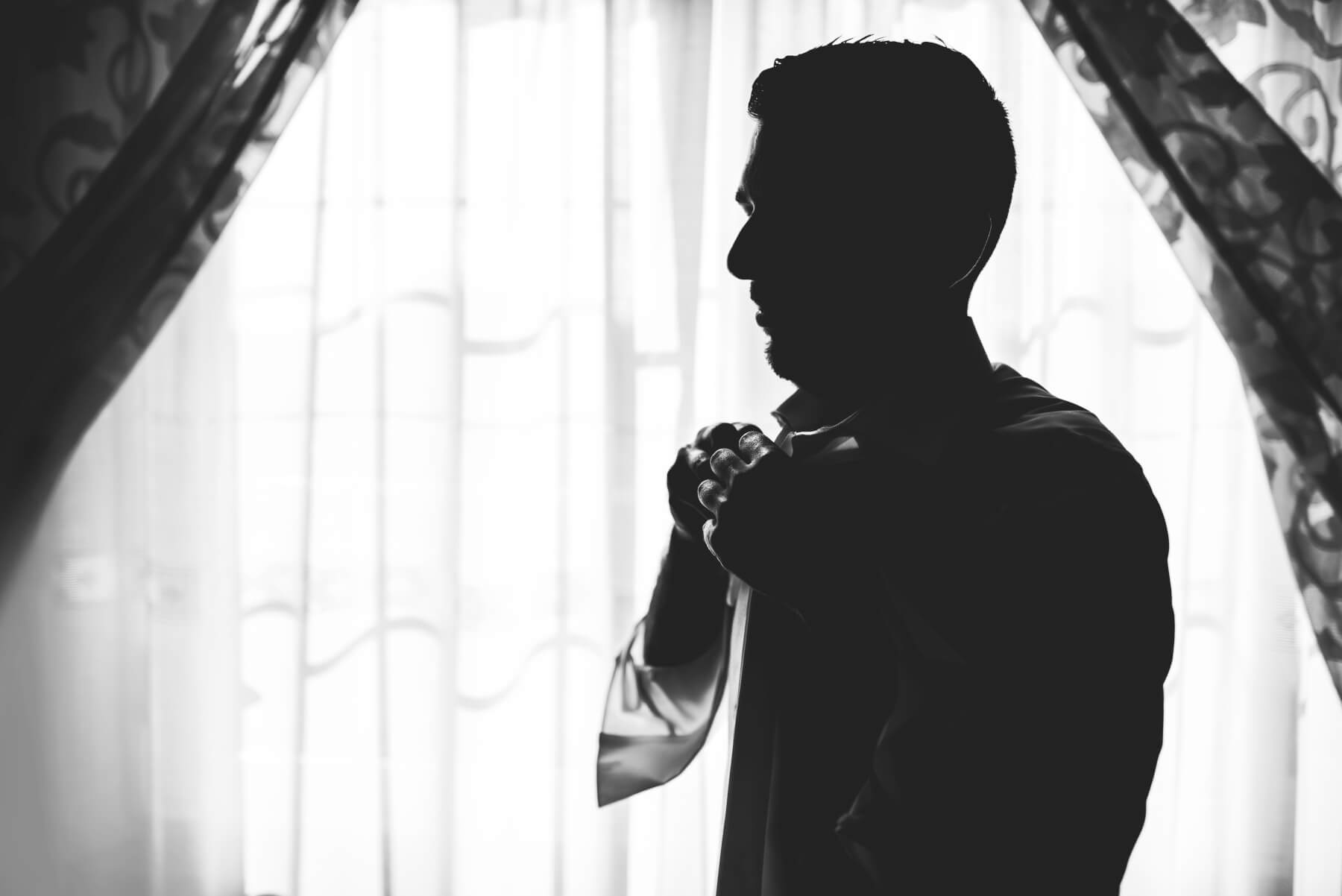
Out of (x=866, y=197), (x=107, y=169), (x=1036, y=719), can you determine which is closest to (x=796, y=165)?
(x=866, y=197)

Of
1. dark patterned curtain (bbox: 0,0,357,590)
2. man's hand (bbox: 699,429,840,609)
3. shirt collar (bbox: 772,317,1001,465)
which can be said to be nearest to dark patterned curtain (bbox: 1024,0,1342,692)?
shirt collar (bbox: 772,317,1001,465)

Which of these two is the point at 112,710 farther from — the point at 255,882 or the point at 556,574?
the point at 556,574

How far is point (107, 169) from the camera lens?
138 cm

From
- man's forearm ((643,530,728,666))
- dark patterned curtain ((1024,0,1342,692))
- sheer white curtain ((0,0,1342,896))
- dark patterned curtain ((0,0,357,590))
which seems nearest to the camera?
man's forearm ((643,530,728,666))

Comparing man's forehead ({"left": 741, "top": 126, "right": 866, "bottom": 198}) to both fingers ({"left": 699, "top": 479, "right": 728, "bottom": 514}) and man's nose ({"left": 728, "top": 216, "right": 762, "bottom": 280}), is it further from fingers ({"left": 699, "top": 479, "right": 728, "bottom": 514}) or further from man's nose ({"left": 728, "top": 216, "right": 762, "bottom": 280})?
fingers ({"left": 699, "top": 479, "right": 728, "bottom": 514})

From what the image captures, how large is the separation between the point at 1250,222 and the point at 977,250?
0.96 metres

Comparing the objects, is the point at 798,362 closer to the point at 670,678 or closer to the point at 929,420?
the point at 929,420

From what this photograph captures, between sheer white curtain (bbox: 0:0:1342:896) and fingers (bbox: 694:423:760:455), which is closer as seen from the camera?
fingers (bbox: 694:423:760:455)

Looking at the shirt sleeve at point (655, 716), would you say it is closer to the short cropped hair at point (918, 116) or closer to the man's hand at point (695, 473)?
the man's hand at point (695, 473)

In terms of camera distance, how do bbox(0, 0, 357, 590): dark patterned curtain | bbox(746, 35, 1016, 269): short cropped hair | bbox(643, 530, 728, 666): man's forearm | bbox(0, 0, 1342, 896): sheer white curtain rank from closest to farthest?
1. bbox(746, 35, 1016, 269): short cropped hair
2. bbox(643, 530, 728, 666): man's forearm
3. bbox(0, 0, 357, 590): dark patterned curtain
4. bbox(0, 0, 1342, 896): sheer white curtain

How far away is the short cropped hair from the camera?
53cm

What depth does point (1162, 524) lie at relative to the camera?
1.54ft

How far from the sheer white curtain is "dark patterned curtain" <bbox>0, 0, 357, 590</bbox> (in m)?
0.16

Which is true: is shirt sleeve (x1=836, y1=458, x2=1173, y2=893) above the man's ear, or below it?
below
